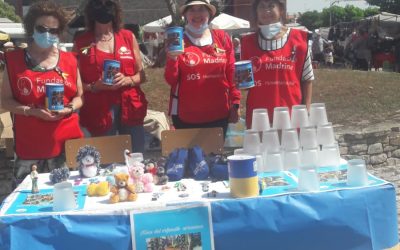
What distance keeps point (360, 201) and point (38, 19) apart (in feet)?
7.64

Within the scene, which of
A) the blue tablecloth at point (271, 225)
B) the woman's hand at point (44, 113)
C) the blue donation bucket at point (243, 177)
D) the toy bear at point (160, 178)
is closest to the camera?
the blue tablecloth at point (271, 225)

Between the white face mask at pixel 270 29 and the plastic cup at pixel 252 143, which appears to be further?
the white face mask at pixel 270 29

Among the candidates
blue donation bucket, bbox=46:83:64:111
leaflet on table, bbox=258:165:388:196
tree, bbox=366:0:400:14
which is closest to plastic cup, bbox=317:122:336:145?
leaflet on table, bbox=258:165:388:196

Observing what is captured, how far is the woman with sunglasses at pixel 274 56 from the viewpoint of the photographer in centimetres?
366

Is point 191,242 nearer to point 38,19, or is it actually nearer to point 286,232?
point 286,232

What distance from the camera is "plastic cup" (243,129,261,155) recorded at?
3.12m

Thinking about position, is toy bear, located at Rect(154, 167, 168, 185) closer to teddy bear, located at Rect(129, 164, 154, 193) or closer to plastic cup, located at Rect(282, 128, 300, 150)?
teddy bear, located at Rect(129, 164, 154, 193)

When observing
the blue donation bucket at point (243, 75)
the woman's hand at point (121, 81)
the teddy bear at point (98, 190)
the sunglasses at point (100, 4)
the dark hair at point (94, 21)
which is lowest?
the teddy bear at point (98, 190)

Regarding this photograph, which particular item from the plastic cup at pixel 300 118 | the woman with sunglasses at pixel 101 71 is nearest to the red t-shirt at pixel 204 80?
the woman with sunglasses at pixel 101 71

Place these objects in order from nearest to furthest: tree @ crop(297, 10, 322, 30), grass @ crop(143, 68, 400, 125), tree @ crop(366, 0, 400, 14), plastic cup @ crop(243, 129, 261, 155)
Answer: plastic cup @ crop(243, 129, 261, 155)
grass @ crop(143, 68, 400, 125)
tree @ crop(366, 0, 400, 14)
tree @ crop(297, 10, 322, 30)

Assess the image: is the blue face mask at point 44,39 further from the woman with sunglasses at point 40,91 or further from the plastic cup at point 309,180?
the plastic cup at point 309,180

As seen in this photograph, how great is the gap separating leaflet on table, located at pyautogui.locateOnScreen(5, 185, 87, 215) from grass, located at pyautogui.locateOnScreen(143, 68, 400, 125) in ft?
16.7

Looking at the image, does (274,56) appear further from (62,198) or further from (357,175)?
(62,198)

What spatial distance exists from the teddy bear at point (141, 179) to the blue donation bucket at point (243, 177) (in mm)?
471
